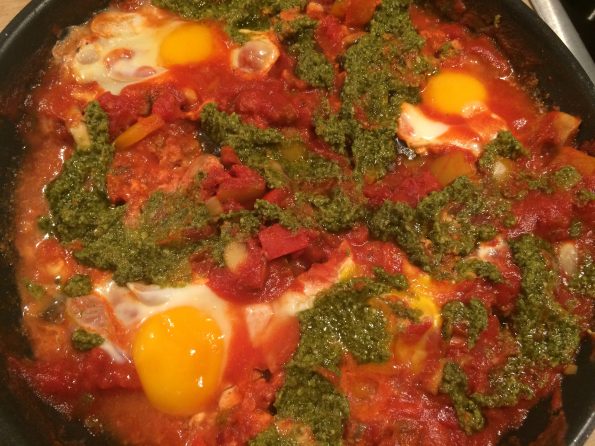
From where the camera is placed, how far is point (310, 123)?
3504mm

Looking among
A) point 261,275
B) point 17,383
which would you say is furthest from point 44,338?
point 261,275

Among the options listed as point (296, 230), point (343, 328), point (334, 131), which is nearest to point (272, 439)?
point (343, 328)

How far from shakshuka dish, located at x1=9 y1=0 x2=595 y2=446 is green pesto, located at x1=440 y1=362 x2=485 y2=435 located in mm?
11

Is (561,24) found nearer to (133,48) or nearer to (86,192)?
(133,48)

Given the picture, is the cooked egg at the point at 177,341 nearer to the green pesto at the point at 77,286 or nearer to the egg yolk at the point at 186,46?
the green pesto at the point at 77,286

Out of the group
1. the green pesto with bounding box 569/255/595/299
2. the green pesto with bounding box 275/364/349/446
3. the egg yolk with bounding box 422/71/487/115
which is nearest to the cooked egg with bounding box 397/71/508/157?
the egg yolk with bounding box 422/71/487/115

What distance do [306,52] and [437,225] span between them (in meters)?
1.42

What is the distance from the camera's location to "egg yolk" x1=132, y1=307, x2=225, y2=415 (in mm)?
2920

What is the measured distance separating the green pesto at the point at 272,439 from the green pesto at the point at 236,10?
7.81 feet

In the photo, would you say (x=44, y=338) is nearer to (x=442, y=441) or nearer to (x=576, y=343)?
(x=442, y=441)

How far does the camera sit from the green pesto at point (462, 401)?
2844 mm

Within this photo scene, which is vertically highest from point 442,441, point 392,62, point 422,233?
point 392,62

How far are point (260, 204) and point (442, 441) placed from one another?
1.54 metres

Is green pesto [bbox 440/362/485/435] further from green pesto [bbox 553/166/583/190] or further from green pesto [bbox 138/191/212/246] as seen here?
green pesto [bbox 138/191/212/246]
